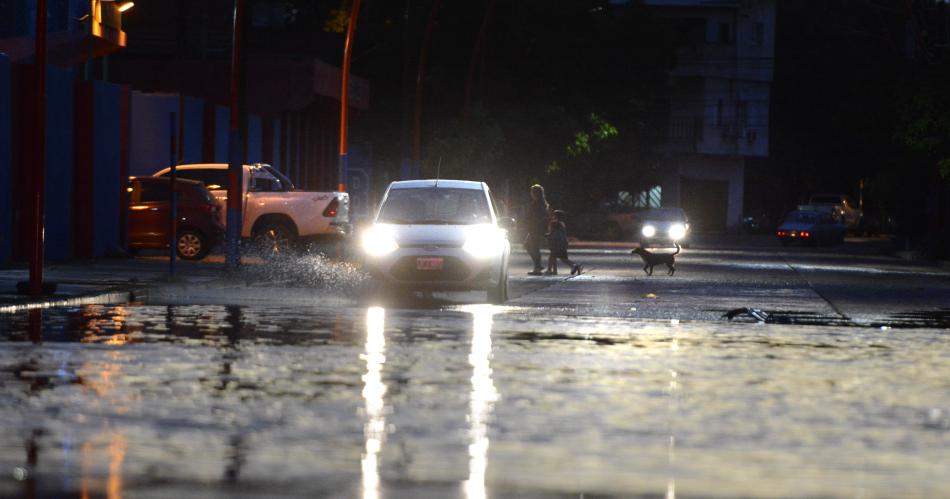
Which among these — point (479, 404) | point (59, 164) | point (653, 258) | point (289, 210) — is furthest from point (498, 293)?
point (289, 210)

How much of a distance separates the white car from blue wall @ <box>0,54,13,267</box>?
26.1 feet

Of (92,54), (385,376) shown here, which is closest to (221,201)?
(92,54)

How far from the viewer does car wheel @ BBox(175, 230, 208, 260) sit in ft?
132

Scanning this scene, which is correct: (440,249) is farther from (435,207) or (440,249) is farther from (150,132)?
(150,132)

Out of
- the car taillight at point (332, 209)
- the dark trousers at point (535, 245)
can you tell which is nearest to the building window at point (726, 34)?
the car taillight at point (332, 209)

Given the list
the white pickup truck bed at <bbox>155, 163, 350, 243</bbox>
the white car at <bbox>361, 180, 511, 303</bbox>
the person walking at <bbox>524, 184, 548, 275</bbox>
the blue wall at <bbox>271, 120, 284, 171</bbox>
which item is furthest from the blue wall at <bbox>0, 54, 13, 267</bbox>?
the blue wall at <bbox>271, 120, 284, 171</bbox>

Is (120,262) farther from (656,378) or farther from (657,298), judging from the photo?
(656,378)

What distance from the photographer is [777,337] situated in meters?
20.5

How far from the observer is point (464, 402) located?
13430 millimetres

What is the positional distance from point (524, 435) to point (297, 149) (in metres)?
54.2

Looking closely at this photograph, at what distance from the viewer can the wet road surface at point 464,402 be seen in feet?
32.5

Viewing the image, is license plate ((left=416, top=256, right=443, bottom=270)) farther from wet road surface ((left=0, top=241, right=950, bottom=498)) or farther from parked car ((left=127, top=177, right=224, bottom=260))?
parked car ((left=127, top=177, right=224, bottom=260))

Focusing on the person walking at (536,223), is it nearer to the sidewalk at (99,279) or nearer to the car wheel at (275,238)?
the sidewalk at (99,279)

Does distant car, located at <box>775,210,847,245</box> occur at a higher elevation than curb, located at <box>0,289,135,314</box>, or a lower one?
higher
